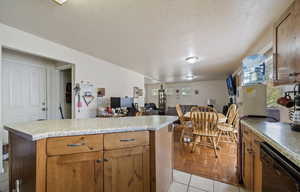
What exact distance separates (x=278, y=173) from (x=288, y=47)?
1.12m

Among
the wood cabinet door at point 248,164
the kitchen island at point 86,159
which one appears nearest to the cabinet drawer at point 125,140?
the kitchen island at point 86,159

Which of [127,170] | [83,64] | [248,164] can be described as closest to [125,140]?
[127,170]

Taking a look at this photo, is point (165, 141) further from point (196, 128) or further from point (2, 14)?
point (2, 14)

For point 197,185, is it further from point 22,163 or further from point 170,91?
point 170,91

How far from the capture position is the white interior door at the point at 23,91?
300 cm

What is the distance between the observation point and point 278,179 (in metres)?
0.85

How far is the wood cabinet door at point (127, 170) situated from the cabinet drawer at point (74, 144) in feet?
0.39

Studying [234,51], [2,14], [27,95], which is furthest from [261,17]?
[27,95]

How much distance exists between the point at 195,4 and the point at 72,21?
1.73 metres

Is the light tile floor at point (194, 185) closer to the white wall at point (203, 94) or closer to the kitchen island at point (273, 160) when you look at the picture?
the kitchen island at point (273, 160)

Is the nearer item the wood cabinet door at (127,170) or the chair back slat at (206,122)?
the wood cabinet door at (127,170)

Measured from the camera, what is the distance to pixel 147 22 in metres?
2.12

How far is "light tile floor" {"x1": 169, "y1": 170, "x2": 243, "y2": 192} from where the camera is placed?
1.79 metres

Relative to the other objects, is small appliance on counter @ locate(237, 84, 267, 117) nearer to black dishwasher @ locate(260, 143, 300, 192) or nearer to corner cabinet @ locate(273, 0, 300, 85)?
corner cabinet @ locate(273, 0, 300, 85)
